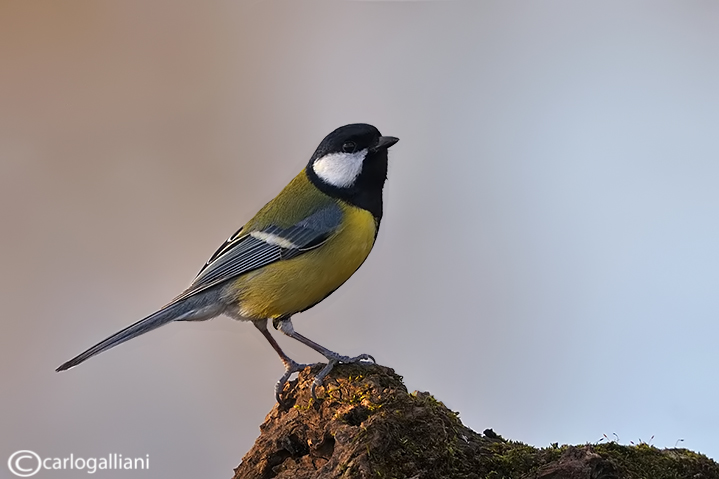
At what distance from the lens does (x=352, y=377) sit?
2086mm

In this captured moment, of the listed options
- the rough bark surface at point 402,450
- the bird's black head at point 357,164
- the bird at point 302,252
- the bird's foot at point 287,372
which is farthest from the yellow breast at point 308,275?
the rough bark surface at point 402,450

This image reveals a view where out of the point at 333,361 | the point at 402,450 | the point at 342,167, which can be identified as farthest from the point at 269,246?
the point at 402,450

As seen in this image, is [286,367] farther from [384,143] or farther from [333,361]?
[384,143]

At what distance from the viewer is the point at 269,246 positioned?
2602 mm

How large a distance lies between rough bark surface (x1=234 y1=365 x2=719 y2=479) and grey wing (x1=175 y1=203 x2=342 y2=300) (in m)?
0.62

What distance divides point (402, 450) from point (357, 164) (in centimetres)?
124

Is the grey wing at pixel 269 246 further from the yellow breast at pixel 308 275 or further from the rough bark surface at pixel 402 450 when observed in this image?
the rough bark surface at pixel 402 450

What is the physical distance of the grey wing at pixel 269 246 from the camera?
8.27ft

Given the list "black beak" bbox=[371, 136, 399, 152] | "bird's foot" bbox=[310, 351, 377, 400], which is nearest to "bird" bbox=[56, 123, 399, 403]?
"black beak" bbox=[371, 136, 399, 152]

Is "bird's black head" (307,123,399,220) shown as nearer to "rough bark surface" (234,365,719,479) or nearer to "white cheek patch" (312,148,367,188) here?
"white cheek patch" (312,148,367,188)

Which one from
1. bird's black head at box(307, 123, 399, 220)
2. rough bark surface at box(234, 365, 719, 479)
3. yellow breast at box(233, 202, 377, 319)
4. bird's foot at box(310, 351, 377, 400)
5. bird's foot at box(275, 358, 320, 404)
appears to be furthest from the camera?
bird's black head at box(307, 123, 399, 220)

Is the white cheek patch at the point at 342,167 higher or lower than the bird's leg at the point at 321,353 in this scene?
higher

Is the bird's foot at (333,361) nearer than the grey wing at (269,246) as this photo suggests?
Yes

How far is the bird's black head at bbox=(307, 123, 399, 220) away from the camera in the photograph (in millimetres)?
2576
